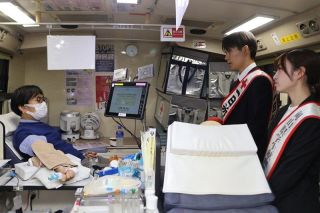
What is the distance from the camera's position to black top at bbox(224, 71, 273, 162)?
1619 millimetres

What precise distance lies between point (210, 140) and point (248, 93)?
567mm

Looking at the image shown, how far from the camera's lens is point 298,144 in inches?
47.9

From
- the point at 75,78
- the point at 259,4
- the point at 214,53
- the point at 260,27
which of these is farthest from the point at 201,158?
the point at 75,78

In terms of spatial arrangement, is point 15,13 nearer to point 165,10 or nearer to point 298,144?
point 165,10

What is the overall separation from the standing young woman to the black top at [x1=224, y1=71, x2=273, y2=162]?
22 cm

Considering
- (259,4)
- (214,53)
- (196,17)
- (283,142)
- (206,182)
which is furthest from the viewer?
(214,53)

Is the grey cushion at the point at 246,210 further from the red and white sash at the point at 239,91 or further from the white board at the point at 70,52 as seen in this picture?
the white board at the point at 70,52

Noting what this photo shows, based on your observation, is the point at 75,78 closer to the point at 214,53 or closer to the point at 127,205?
the point at 214,53

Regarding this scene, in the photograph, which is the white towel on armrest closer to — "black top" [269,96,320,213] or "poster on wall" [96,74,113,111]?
"black top" [269,96,320,213]

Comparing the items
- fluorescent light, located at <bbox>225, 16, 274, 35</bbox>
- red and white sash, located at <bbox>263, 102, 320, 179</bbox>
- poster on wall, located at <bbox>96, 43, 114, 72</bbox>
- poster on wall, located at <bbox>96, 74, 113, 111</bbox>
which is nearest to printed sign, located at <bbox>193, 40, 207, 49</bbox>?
fluorescent light, located at <bbox>225, 16, 274, 35</bbox>

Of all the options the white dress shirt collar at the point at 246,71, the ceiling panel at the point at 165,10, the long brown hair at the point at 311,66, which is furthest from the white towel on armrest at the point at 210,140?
the ceiling panel at the point at 165,10

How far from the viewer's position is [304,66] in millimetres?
1351

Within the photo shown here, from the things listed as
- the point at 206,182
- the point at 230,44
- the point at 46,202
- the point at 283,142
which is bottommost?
the point at 46,202

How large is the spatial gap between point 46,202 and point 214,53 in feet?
9.98
